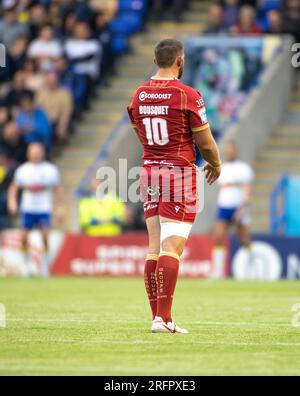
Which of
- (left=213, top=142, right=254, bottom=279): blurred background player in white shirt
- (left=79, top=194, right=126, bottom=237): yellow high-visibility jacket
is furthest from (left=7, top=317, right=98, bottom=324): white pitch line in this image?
(left=79, top=194, right=126, bottom=237): yellow high-visibility jacket

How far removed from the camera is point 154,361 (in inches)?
339

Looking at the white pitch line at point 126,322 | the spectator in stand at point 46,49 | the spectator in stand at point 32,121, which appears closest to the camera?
the white pitch line at point 126,322

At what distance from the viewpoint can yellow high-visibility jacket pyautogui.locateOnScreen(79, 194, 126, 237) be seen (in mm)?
23953

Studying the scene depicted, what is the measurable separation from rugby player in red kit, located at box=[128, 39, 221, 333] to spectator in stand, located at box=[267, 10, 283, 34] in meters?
16.7

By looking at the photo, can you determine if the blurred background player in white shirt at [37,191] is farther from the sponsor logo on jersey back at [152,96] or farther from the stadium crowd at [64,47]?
the sponsor logo on jersey back at [152,96]

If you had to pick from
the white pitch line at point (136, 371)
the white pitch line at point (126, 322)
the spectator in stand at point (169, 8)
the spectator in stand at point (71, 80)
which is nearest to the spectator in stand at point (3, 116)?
the spectator in stand at point (71, 80)

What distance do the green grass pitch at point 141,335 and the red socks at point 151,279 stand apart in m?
0.29

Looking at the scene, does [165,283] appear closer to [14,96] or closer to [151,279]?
[151,279]

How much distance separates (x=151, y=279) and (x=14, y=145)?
614 inches

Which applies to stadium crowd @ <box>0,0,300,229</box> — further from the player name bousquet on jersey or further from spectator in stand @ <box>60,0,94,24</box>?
the player name bousquet on jersey

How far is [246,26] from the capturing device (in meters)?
27.2

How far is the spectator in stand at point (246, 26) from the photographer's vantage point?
2703 cm

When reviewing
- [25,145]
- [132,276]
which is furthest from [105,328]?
[25,145]
